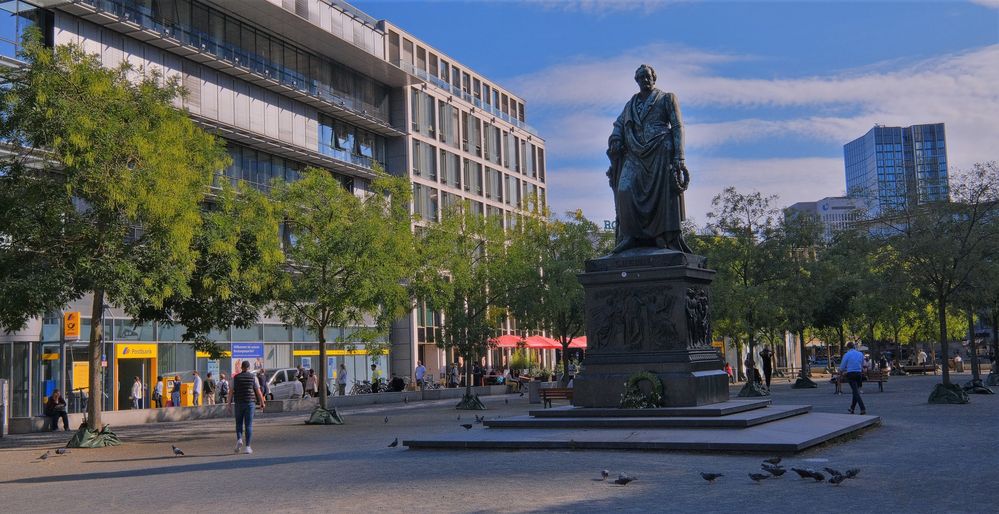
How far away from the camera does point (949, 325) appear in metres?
79.5

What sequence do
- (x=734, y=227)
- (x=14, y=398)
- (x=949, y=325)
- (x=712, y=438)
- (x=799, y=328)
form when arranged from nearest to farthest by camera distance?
(x=712, y=438) < (x=14, y=398) < (x=734, y=227) < (x=799, y=328) < (x=949, y=325)

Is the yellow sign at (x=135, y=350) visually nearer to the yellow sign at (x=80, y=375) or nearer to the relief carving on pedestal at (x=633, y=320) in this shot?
the yellow sign at (x=80, y=375)

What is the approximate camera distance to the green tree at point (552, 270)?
4353 cm

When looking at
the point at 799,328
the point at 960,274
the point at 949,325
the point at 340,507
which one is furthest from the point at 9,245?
the point at 949,325

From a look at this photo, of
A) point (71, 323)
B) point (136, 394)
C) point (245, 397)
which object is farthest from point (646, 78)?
point (136, 394)

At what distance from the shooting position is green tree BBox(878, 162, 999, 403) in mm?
28172

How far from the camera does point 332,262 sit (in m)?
28.6

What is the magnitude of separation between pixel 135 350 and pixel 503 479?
32687 mm

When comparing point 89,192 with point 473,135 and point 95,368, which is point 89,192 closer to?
point 95,368

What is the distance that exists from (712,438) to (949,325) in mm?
73436

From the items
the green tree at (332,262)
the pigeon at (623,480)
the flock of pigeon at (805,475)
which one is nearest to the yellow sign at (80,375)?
the green tree at (332,262)

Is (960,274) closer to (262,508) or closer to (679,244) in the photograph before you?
(679,244)

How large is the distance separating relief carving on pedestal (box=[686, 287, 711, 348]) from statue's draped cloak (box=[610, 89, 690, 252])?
108 cm

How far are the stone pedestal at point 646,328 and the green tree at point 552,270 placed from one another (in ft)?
74.7
